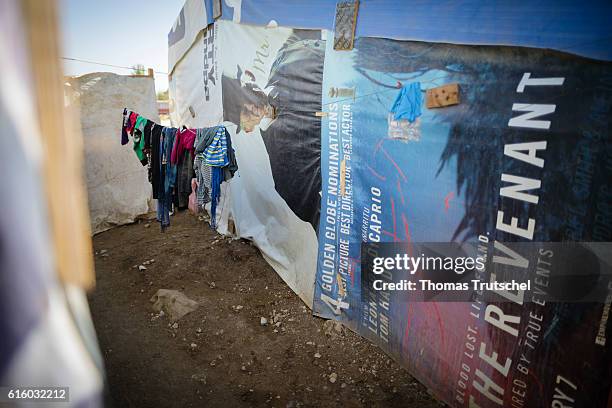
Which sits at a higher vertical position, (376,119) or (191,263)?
(376,119)

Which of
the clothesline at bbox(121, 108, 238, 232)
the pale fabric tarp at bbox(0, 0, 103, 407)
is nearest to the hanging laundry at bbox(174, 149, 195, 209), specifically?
the clothesline at bbox(121, 108, 238, 232)

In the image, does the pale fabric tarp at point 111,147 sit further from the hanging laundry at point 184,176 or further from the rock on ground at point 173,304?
the rock on ground at point 173,304

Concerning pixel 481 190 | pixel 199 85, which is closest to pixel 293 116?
pixel 481 190

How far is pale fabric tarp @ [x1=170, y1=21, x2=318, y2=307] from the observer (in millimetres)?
4199

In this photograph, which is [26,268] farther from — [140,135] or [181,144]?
[140,135]

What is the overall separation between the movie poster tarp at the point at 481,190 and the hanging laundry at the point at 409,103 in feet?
0.16

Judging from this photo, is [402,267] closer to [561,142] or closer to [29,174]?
[561,142]

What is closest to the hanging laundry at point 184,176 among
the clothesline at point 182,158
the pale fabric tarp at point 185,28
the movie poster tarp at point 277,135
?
the clothesline at point 182,158

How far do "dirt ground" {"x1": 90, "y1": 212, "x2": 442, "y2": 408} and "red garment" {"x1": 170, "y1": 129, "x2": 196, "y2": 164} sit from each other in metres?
1.72

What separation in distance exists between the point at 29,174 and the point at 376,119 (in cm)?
260

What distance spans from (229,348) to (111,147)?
15.9 feet

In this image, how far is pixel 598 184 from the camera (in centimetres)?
178

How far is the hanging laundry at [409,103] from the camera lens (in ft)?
8.52

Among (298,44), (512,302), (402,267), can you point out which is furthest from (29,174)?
(298,44)
